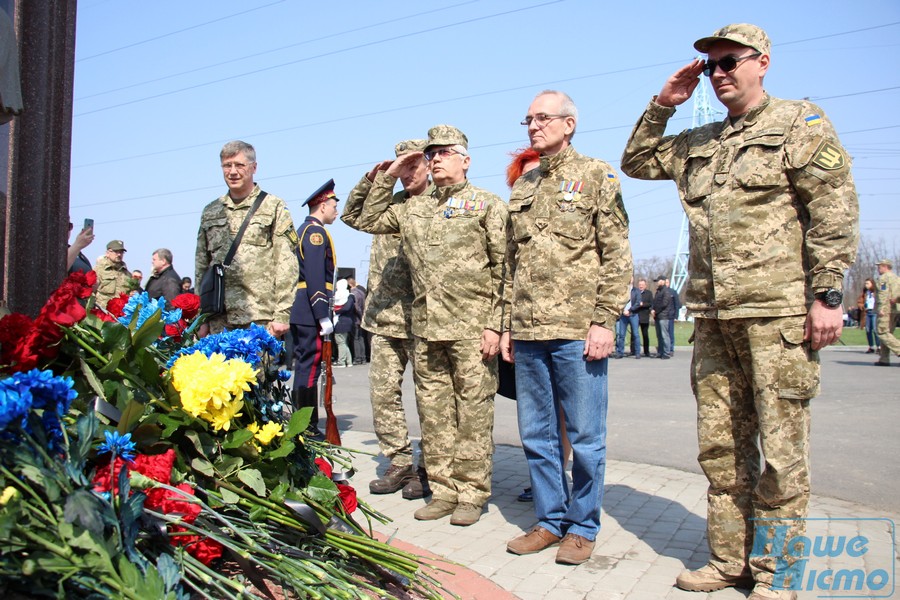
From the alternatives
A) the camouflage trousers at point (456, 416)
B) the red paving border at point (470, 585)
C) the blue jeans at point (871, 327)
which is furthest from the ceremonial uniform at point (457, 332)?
the blue jeans at point (871, 327)

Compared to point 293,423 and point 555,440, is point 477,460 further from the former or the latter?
point 293,423

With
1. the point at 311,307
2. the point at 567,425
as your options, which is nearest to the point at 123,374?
the point at 567,425

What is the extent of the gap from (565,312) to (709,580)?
140 cm

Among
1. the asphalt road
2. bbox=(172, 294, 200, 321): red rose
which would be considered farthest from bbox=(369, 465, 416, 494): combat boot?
bbox=(172, 294, 200, 321): red rose

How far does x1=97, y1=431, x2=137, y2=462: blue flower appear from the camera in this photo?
2.09 m

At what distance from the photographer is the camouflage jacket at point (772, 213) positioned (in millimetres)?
3203

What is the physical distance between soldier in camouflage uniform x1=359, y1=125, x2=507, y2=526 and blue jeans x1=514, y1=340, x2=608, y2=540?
0.49m

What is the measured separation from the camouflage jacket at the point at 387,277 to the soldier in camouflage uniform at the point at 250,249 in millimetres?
514

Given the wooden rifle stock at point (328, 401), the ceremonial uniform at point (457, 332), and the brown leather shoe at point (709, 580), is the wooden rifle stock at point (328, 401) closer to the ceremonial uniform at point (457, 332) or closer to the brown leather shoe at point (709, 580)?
the ceremonial uniform at point (457, 332)

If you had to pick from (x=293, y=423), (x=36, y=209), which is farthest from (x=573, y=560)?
(x=36, y=209)

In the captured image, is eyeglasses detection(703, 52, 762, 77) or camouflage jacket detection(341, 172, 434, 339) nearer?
eyeglasses detection(703, 52, 762, 77)

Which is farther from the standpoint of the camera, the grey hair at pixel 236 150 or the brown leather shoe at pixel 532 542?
the grey hair at pixel 236 150

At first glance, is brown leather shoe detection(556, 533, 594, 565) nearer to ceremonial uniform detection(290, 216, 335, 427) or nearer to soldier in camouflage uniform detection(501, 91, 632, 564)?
soldier in camouflage uniform detection(501, 91, 632, 564)

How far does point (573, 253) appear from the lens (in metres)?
4.05
